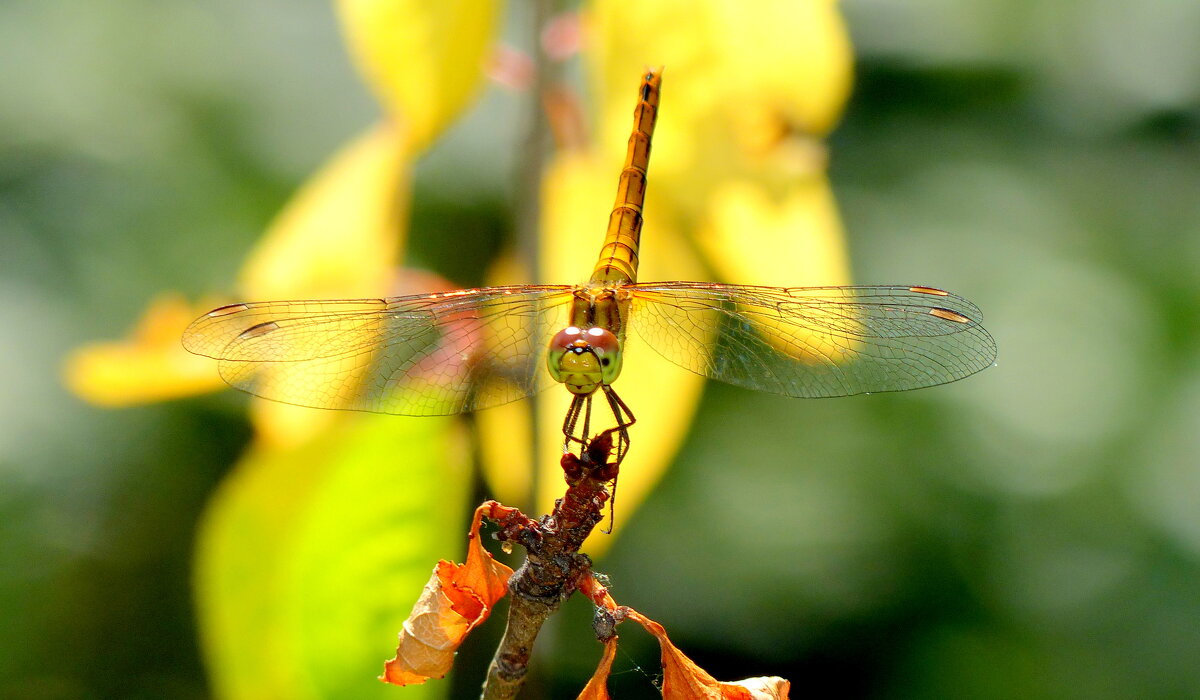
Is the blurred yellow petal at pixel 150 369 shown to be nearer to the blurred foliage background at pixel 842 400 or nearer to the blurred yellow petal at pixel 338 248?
the blurred yellow petal at pixel 338 248

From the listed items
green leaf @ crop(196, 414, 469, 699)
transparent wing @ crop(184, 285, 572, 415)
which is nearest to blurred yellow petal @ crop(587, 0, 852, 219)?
transparent wing @ crop(184, 285, 572, 415)

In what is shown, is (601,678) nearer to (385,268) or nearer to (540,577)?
(540,577)

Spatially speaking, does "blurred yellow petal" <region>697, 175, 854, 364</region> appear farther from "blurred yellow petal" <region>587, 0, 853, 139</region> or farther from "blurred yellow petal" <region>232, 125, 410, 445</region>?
"blurred yellow petal" <region>232, 125, 410, 445</region>

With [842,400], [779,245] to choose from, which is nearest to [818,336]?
[779,245]

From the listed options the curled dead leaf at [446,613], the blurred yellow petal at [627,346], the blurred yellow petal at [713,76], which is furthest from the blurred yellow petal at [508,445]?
the curled dead leaf at [446,613]

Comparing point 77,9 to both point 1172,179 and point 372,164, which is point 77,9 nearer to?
point 372,164

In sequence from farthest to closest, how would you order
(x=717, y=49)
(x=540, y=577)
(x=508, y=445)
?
(x=508, y=445)
(x=717, y=49)
(x=540, y=577)
